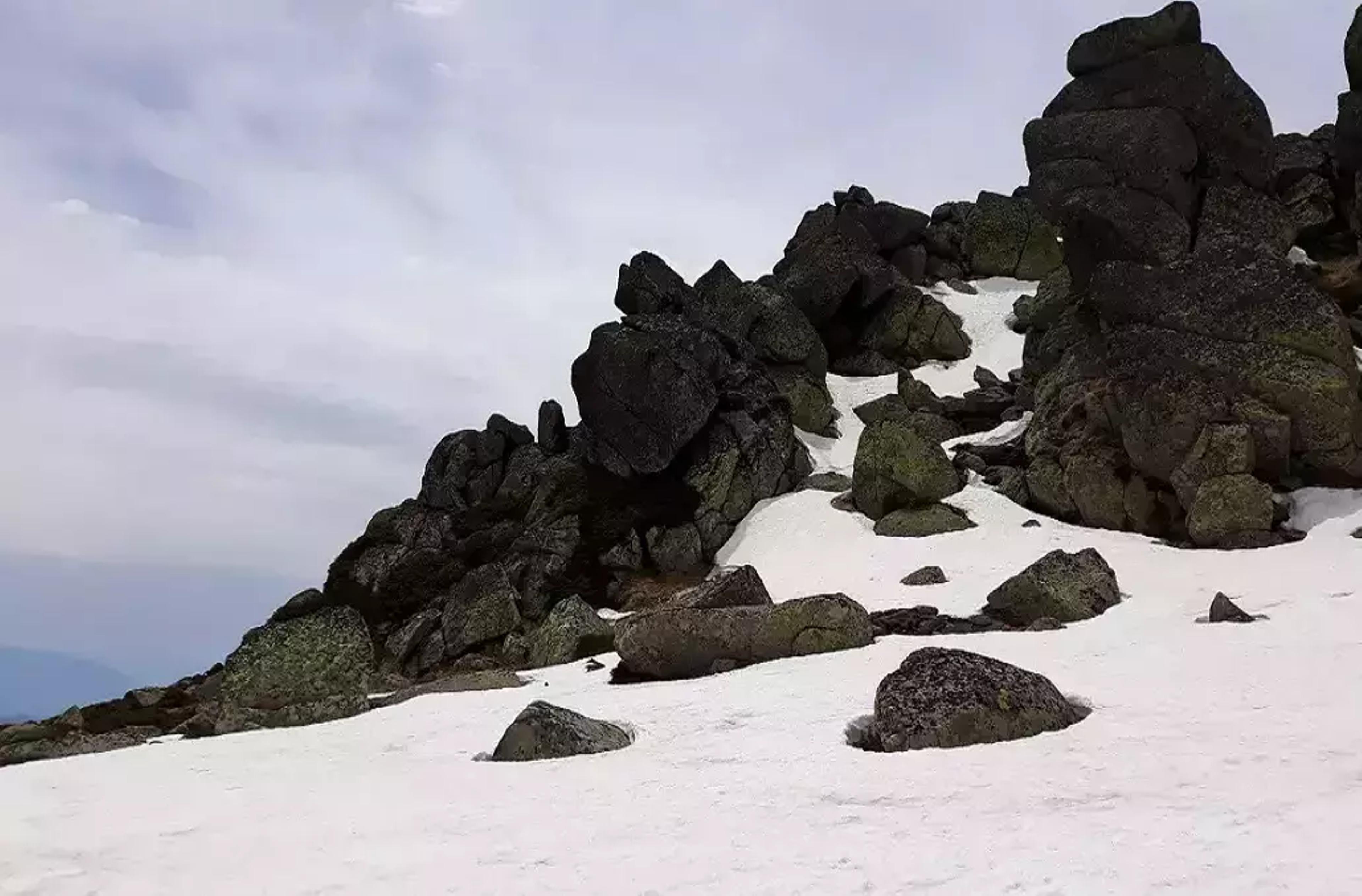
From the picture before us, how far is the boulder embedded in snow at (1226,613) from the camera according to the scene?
19312 mm

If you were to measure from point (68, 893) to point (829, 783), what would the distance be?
752 centimetres

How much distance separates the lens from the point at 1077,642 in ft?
61.4

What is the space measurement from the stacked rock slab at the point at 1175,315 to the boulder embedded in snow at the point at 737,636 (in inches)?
702

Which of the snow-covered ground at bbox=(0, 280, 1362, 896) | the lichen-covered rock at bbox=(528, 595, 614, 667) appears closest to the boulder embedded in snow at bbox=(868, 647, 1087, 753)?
the snow-covered ground at bbox=(0, 280, 1362, 896)

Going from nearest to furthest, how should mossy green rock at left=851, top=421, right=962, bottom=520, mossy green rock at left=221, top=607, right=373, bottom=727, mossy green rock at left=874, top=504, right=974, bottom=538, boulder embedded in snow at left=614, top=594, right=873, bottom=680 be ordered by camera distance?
1. mossy green rock at left=221, top=607, right=373, bottom=727
2. boulder embedded in snow at left=614, top=594, right=873, bottom=680
3. mossy green rock at left=874, top=504, right=974, bottom=538
4. mossy green rock at left=851, top=421, right=962, bottom=520

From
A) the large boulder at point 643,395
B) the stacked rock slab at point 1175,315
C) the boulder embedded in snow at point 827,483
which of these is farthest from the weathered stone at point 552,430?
the stacked rock slab at point 1175,315

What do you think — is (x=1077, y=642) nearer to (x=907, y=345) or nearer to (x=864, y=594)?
(x=864, y=594)

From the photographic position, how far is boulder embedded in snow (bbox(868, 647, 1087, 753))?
11.7 metres

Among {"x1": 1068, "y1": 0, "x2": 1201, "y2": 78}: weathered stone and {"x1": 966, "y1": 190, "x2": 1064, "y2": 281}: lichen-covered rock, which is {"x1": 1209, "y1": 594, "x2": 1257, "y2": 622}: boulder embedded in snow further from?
{"x1": 966, "y1": 190, "x2": 1064, "y2": 281}: lichen-covered rock

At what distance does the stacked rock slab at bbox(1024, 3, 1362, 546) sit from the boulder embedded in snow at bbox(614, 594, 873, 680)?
17828 mm

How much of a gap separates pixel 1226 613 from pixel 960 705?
1104 cm

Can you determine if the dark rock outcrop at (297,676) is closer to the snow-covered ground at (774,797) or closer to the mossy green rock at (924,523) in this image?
the snow-covered ground at (774,797)

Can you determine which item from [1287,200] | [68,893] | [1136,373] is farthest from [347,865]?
[1287,200]

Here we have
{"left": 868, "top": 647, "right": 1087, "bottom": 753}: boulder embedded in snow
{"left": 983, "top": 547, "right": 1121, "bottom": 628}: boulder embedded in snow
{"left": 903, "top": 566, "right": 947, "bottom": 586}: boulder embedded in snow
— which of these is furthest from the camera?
{"left": 903, "top": 566, "right": 947, "bottom": 586}: boulder embedded in snow
